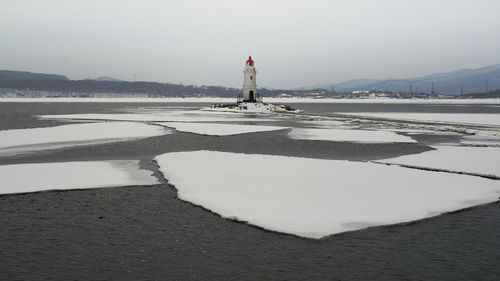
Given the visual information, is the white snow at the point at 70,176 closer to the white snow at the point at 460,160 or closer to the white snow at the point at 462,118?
the white snow at the point at 460,160

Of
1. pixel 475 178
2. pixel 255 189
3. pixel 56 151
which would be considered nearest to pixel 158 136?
pixel 56 151

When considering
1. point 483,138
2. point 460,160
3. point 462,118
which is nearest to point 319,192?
point 460,160

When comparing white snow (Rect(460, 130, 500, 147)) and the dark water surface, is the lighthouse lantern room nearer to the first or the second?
white snow (Rect(460, 130, 500, 147))

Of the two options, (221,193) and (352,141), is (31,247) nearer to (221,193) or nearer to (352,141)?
(221,193)

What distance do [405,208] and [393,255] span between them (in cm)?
278

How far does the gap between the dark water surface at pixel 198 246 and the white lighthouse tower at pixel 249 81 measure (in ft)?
190

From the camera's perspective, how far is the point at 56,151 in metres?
19.4

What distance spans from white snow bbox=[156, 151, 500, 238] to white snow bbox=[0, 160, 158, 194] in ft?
3.44

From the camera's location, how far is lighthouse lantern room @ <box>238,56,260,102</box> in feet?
223

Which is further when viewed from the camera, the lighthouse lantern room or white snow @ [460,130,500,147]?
the lighthouse lantern room

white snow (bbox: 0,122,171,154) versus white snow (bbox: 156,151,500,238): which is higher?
white snow (bbox: 0,122,171,154)

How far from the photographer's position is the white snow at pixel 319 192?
923cm

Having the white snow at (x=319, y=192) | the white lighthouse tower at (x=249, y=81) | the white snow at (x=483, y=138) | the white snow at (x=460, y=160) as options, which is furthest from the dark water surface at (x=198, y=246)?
the white lighthouse tower at (x=249, y=81)

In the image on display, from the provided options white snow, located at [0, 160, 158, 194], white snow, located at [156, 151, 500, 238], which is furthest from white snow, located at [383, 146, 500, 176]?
white snow, located at [0, 160, 158, 194]
